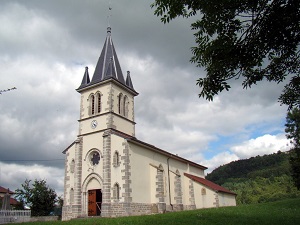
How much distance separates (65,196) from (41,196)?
4136mm

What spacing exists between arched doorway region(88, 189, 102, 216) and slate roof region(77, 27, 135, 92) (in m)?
11.2

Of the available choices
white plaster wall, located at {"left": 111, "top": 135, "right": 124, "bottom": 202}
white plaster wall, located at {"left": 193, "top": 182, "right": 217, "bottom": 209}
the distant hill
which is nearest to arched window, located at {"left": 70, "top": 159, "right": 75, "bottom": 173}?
white plaster wall, located at {"left": 111, "top": 135, "right": 124, "bottom": 202}

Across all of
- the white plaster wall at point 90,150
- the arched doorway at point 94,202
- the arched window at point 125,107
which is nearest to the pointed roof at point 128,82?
the arched window at point 125,107

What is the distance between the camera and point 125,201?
2361cm

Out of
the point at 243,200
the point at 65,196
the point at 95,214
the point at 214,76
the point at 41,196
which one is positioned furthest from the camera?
the point at 243,200

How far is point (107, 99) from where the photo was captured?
28.7m

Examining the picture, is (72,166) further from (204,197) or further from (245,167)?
(245,167)

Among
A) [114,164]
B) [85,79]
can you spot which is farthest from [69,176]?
[85,79]

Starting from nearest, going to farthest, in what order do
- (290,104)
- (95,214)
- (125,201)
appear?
(290,104) → (125,201) → (95,214)

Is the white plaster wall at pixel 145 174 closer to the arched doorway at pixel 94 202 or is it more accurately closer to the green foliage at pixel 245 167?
the arched doorway at pixel 94 202

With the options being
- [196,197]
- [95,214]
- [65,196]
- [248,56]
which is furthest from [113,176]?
[248,56]

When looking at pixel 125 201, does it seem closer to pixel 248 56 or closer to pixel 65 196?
pixel 65 196

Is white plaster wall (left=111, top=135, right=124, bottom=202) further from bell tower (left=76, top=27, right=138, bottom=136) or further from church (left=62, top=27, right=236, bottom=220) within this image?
bell tower (left=76, top=27, right=138, bottom=136)

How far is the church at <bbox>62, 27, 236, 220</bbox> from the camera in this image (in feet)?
81.1
